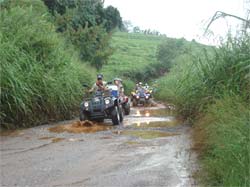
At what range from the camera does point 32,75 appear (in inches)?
504

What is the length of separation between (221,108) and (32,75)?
6338mm

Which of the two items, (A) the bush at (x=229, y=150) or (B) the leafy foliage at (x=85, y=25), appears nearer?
(A) the bush at (x=229, y=150)

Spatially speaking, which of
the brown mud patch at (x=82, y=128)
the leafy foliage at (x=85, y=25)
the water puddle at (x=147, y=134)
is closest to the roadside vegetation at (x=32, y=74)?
the brown mud patch at (x=82, y=128)

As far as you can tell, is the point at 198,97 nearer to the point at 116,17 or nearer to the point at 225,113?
the point at 225,113

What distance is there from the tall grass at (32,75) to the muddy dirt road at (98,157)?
0.71 meters

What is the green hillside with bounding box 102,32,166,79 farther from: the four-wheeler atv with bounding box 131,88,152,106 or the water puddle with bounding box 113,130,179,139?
the water puddle with bounding box 113,130,179,139

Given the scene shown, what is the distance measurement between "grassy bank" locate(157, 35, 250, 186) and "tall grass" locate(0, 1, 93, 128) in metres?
3.61

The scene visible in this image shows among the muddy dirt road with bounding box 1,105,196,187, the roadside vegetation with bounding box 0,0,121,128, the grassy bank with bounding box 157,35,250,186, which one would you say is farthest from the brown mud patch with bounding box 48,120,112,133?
the grassy bank with bounding box 157,35,250,186

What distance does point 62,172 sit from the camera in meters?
6.86

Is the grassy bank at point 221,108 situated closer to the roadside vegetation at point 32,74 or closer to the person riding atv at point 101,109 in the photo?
the person riding atv at point 101,109

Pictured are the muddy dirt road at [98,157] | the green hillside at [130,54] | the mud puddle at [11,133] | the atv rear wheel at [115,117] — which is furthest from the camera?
the green hillside at [130,54]

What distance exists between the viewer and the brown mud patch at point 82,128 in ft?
39.3

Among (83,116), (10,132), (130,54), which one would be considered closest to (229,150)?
(10,132)

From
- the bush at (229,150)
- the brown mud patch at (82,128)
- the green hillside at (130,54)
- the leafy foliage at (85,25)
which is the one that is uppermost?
the leafy foliage at (85,25)
